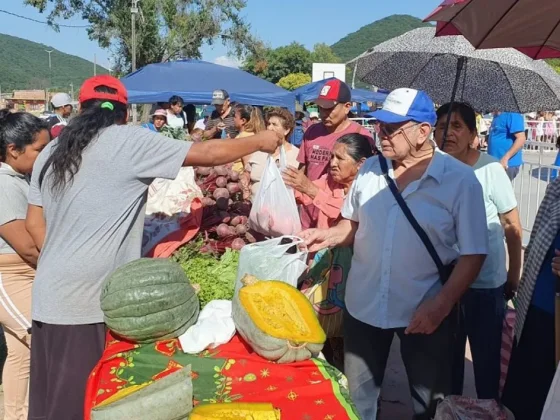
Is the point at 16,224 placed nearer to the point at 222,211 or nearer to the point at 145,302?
the point at 145,302

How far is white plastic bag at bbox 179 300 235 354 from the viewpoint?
8.39ft

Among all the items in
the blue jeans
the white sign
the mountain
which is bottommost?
the blue jeans

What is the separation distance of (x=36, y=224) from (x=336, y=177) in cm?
169

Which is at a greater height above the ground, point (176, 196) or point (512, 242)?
point (176, 196)

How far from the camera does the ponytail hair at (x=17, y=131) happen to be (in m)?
3.07

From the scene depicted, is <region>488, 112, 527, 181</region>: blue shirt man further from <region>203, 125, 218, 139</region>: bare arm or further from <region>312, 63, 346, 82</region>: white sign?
<region>312, 63, 346, 82</region>: white sign

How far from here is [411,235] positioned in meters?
2.61

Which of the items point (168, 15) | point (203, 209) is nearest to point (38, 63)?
point (168, 15)

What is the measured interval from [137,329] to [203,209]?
1.30m

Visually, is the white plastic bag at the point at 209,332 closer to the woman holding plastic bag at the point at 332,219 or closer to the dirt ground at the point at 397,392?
the woman holding plastic bag at the point at 332,219

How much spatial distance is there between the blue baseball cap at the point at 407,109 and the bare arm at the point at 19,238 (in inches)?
71.6

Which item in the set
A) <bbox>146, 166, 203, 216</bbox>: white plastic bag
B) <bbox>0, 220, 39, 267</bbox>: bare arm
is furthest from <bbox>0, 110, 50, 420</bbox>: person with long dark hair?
<bbox>146, 166, 203, 216</bbox>: white plastic bag

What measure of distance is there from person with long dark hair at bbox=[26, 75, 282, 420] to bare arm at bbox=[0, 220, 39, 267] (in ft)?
0.74

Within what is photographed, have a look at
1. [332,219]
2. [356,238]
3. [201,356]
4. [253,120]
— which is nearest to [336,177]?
[332,219]
